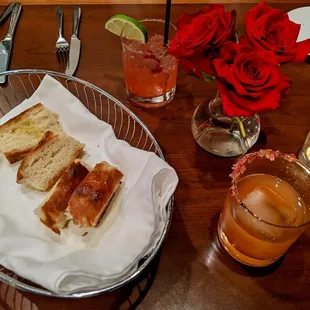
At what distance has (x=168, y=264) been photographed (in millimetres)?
724

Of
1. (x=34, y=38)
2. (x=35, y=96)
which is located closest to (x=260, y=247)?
(x=35, y=96)

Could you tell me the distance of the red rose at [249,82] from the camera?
0.64 meters

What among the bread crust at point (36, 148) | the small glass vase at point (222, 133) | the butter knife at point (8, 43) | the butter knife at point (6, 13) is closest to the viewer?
the bread crust at point (36, 148)

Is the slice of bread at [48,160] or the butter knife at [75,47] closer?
the slice of bread at [48,160]

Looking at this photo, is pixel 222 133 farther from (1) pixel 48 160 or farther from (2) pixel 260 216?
(1) pixel 48 160

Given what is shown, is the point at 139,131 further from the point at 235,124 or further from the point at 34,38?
the point at 34,38

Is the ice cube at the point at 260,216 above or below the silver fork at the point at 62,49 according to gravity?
below

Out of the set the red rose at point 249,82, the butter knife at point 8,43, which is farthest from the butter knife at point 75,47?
the red rose at point 249,82

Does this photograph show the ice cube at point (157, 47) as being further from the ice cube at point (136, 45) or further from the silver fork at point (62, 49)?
the silver fork at point (62, 49)

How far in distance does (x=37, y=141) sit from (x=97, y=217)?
9.2 inches

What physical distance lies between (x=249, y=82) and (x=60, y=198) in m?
0.37

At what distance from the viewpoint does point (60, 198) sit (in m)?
0.70

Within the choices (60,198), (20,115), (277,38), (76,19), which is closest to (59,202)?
(60,198)

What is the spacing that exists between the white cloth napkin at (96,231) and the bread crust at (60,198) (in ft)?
0.07
